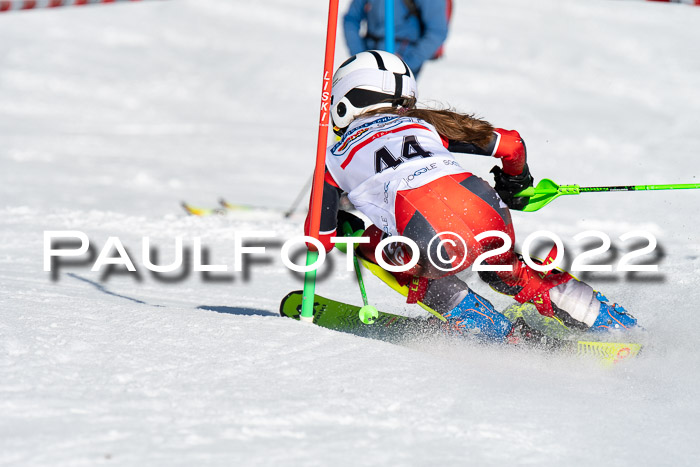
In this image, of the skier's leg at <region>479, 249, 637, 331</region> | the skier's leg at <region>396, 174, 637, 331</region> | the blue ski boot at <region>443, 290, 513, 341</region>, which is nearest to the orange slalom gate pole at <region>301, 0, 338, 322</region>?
the skier's leg at <region>396, 174, 637, 331</region>

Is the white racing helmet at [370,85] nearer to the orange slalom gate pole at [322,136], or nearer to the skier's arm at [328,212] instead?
the orange slalom gate pole at [322,136]

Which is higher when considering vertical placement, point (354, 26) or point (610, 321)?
point (354, 26)

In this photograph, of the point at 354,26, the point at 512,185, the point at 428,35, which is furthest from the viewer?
the point at 354,26

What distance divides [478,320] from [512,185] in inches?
27.7

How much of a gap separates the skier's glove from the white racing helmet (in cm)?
55

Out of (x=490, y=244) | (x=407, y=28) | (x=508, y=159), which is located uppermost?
(x=407, y=28)

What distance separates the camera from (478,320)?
3.35 meters

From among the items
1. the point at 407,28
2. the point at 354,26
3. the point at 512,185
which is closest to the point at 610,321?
the point at 512,185

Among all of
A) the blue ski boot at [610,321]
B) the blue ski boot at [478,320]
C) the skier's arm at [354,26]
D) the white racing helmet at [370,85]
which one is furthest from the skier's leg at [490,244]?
the skier's arm at [354,26]

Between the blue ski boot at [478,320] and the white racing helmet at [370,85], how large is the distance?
3.01ft

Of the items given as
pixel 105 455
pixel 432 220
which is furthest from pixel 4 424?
pixel 432 220

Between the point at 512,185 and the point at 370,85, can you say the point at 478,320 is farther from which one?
the point at 370,85

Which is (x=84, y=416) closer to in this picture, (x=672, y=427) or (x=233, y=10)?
(x=672, y=427)

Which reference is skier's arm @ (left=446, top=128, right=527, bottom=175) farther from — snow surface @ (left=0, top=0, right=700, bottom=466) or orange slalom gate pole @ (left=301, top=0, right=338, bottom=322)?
snow surface @ (left=0, top=0, right=700, bottom=466)
